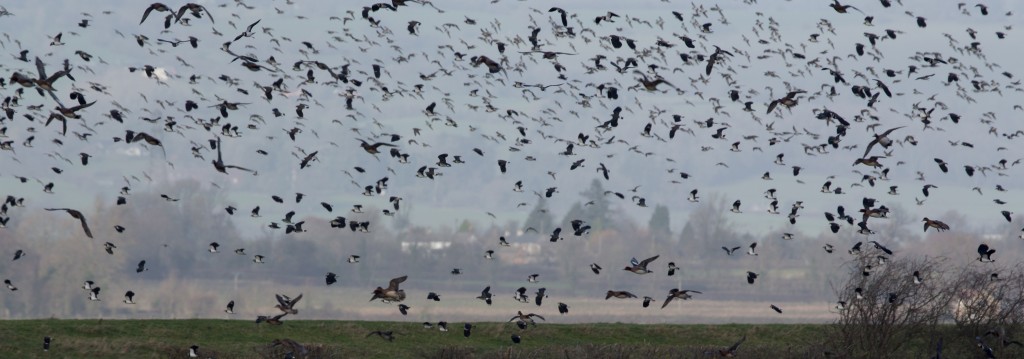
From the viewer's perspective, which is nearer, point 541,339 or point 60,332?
point 60,332

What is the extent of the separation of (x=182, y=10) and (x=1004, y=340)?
87.2 feet

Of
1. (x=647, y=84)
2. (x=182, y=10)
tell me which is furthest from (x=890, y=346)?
(x=182, y=10)

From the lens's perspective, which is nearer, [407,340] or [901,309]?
[901,309]

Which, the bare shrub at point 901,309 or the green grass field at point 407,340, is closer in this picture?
the green grass field at point 407,340

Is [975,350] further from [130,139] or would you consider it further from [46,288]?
[46,288]

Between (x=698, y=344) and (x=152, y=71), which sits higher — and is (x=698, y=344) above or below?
below

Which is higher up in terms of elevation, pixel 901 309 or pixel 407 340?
pixel 901 309

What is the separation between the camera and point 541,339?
5009 cm

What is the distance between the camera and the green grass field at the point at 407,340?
43.0 metres

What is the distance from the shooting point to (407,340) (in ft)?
160

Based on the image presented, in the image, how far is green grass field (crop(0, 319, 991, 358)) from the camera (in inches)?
1692

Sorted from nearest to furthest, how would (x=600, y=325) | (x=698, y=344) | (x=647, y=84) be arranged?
1. (x=647, y=84)
2. (x=698, y=344)
3. (x=600, y=325)

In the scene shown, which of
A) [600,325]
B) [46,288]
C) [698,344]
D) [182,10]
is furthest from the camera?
[46,288]

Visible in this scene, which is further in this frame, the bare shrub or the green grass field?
the bare shrub
